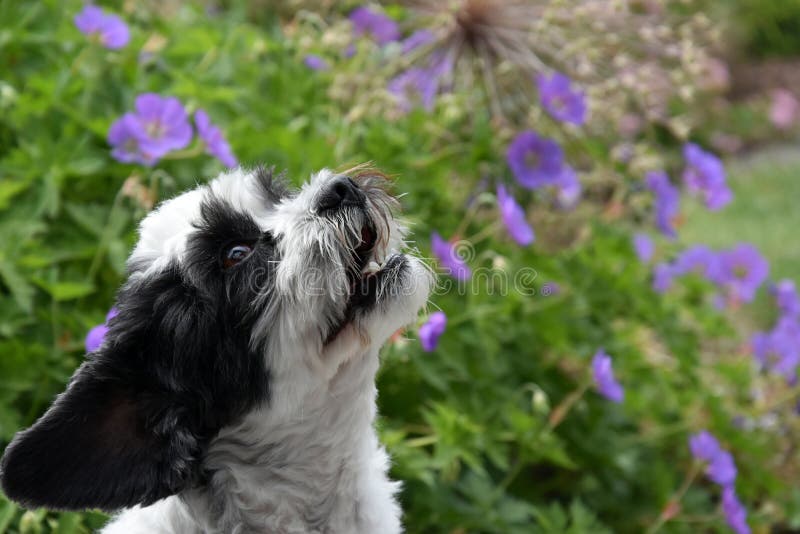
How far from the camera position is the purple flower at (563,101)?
341 centimetres

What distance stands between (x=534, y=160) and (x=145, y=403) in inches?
76.9

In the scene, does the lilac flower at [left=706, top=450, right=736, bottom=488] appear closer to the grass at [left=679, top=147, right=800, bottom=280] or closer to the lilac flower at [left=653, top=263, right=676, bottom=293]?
the lilac flower at [left=653, top=263, right=676, bottom=293]

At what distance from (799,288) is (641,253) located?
8.06ft

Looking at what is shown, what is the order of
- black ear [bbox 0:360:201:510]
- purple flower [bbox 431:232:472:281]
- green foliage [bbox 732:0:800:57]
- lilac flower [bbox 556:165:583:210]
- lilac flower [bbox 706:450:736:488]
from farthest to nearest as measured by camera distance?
green foliage [bbox 732:0:800:57] < lilac flower [bbox 556:165:583:210] < lilac flower [bbox 706:450:736:488] < purple flower [bbox 431:232:472:281] < black ear [bbox 0:360:201:510]

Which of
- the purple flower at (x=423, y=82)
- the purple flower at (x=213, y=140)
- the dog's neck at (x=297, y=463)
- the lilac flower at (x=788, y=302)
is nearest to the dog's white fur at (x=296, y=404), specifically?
the dog's neck at (x=297, y=463)

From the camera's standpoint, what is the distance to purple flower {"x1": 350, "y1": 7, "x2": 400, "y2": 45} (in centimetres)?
380

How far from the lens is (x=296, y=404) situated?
187 centimetres

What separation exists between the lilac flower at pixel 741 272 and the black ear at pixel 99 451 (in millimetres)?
2807

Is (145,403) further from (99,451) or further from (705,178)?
(705,178)

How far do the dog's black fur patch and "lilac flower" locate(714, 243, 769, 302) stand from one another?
105 inches

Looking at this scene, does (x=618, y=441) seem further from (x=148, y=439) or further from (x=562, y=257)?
(x=148, y=439)

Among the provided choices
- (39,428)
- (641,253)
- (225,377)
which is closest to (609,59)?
(641,253)

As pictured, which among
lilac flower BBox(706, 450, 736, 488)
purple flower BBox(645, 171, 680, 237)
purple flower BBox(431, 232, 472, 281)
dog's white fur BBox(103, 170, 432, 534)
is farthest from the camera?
purple flower BBox(645, 171, 680, 237)

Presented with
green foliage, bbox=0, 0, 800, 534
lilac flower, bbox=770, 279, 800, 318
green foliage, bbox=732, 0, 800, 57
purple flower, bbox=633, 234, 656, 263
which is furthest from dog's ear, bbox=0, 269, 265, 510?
green foliage, bbox=732, 0, 800, 57
